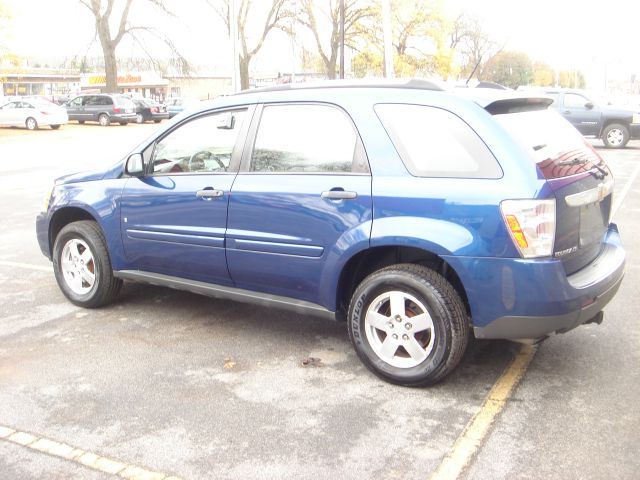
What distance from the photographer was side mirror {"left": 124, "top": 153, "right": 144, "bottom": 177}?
16.1 feet

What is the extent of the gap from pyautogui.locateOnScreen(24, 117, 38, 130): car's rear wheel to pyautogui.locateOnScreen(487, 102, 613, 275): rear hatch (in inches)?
1234

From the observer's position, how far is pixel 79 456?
3184mm

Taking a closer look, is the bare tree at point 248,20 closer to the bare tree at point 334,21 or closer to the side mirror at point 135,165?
the bare tree at point 334,21

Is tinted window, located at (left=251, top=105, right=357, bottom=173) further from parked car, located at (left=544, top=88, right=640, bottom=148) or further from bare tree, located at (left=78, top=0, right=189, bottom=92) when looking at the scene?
bare tree, located at (left=78, top=0, right=189, bottom=92)

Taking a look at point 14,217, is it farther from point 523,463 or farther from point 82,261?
→ point 523,463

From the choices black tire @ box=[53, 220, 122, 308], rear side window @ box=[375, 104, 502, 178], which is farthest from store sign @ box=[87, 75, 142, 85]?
rear side window @ box=[375, 104, 502, 178]

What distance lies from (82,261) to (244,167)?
1815mm

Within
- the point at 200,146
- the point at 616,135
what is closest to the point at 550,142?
the point at 200,146

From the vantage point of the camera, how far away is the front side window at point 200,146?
4629 mm

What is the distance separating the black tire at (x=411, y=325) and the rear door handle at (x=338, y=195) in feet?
1.51

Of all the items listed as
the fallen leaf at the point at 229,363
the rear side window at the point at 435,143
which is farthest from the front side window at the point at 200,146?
the fallen leaf at the point at 229,363

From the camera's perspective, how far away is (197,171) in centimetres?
477

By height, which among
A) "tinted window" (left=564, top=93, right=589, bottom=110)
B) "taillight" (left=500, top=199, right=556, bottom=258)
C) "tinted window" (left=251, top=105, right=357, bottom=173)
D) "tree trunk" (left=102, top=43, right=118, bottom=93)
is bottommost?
"taillight" (left=500, top=199, right=556, bottom=258)

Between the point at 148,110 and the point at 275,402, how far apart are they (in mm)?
35484
